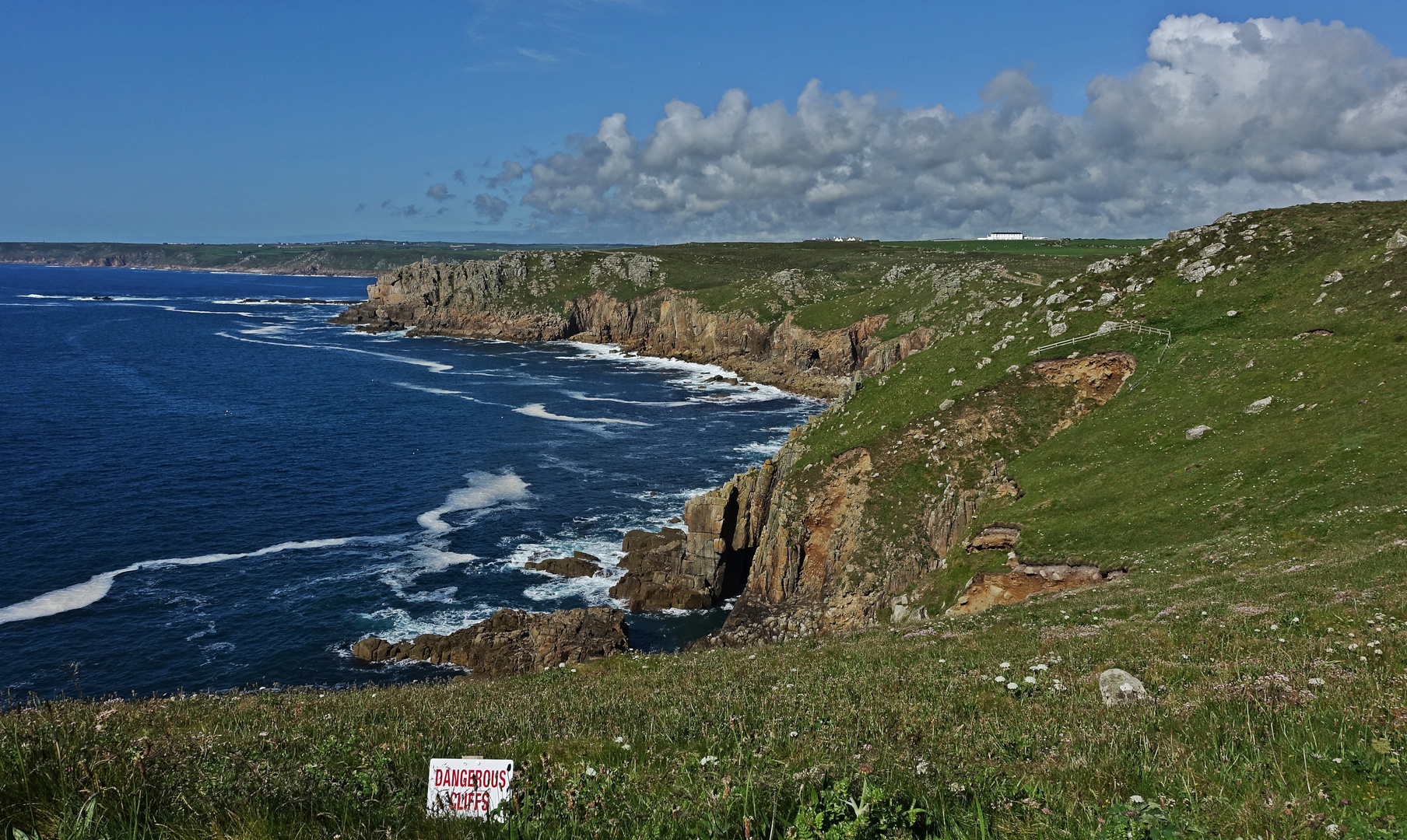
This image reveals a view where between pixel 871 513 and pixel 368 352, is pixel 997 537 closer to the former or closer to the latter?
pixel 871 513

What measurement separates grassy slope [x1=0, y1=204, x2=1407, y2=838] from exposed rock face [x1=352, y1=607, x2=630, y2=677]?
22536 millimetres

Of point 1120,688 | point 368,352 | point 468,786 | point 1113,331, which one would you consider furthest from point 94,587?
point 368,352

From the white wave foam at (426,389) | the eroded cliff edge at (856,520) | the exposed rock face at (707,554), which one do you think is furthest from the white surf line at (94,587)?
the white wave foam at (426,389)

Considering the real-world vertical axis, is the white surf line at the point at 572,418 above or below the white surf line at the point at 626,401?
below

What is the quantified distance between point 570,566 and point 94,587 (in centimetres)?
3408

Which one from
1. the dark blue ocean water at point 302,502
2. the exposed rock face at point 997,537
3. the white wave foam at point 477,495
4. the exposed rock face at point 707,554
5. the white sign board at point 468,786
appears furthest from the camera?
the white wave foam at point 477,495

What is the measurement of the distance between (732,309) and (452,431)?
291 feet

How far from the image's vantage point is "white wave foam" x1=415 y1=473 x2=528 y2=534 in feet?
220

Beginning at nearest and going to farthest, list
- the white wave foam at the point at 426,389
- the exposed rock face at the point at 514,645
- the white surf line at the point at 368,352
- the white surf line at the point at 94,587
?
the exposed rock face at the point at 514,645 → the white surf line at the point at 94,587 → the white wave foam at the point at 426,389 → the white surf line at the point at 368,352

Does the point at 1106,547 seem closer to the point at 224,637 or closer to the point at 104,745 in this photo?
the point at 104,745

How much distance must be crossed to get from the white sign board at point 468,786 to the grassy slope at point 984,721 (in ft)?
0.75

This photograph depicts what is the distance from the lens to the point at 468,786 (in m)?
6.25

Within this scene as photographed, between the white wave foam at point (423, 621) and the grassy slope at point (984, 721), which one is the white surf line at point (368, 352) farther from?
the grassy slope at point (984, 721)

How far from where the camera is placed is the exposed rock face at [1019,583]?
31484mm
